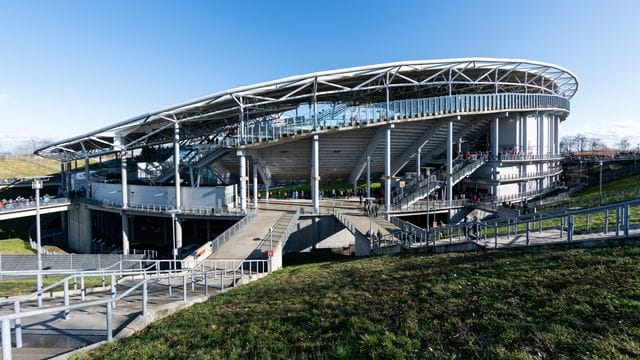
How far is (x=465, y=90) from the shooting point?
39312 mm

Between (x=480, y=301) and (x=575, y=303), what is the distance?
5.04ft

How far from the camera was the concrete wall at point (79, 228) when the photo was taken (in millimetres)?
35781

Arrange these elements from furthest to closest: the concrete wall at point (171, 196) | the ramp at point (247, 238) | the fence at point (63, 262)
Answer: the concrete wall at point (171, 196), the fence at point (63, 262), the ramp at point (247, 238)

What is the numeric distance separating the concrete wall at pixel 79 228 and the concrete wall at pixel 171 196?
376cm

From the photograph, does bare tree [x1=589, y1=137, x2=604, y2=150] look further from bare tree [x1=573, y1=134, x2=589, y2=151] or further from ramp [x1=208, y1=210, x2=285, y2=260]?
ramp [x1=208, y1=210, x2=285, y2=260]

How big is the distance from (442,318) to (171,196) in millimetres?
30518

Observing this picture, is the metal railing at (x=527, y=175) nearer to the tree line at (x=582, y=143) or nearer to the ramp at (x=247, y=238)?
the ramp at (x=247, y=238)

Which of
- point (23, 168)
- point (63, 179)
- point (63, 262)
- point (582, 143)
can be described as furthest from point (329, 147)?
point (582, 143)

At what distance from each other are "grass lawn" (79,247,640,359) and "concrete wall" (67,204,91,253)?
35372 millimetres

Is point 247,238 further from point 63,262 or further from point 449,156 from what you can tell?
point 449,156

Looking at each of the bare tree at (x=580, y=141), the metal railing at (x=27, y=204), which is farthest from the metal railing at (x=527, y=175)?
the bare tree at (x=580, y=141)

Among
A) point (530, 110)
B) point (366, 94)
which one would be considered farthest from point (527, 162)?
point (366, 94)

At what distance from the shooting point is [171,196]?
1230 inches

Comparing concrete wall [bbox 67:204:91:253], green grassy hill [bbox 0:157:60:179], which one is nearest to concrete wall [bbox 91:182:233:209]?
concrete wall [bbox 67:204:91:253]
